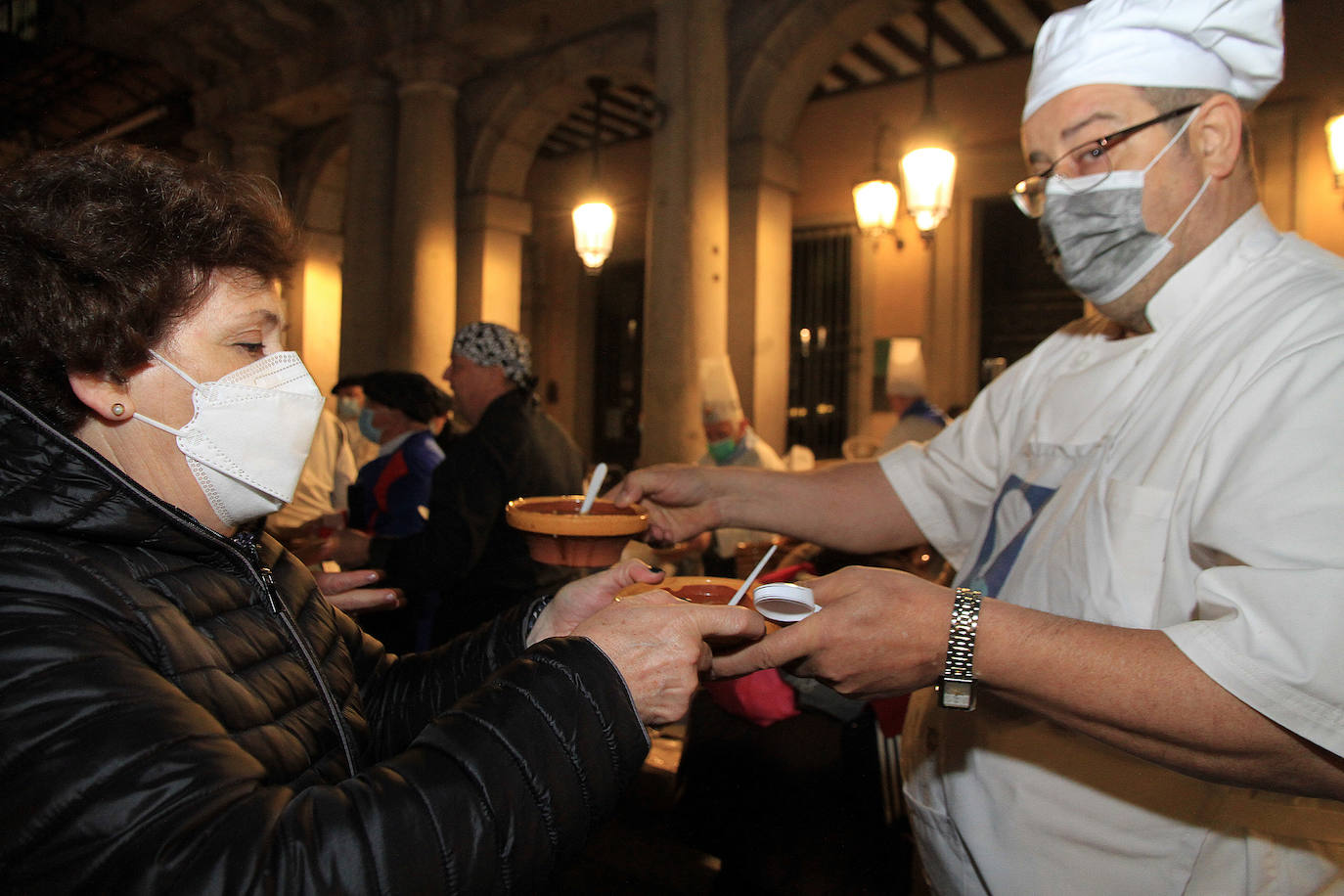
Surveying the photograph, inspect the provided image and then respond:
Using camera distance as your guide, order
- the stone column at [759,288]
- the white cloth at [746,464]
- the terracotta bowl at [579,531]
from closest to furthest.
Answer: the terracotta bowl at [579,531] < the white cloth at [746,464] < the stone column at [759,288]

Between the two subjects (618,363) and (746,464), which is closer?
(746,464)

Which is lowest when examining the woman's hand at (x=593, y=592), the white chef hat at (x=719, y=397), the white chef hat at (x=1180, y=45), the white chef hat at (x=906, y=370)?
the woman's hand at (x=593, y=592)

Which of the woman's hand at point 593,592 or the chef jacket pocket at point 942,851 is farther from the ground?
the woman's hand at point 593,592

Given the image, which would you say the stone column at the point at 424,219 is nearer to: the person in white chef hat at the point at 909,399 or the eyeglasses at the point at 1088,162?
the person in white chef hat at the point at 909,399

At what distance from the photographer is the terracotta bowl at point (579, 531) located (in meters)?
1.97

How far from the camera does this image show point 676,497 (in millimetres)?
2262

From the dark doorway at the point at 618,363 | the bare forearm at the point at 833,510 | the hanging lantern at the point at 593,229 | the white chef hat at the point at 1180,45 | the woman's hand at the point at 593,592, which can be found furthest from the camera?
the dark doorway at the point at 618,363

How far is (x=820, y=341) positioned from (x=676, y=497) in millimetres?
9055

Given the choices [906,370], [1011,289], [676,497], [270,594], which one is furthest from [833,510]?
[1011,289]

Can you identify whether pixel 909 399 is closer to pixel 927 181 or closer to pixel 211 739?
pixel 927 181

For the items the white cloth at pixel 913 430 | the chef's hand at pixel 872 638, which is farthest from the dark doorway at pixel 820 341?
the chef's hand at pixel 872 638

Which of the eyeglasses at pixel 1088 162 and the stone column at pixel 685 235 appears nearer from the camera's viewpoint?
the eyeglasses at pixel 1088 162

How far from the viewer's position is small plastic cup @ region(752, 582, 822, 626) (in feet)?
4.52

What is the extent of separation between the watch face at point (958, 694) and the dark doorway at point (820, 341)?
371 inches
